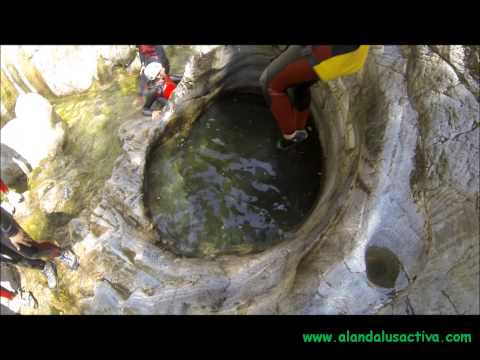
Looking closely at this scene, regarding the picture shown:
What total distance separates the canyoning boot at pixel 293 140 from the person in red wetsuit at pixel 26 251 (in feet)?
8.87

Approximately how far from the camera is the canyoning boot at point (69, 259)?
11.4ft

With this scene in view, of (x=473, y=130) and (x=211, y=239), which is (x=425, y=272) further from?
(x=211, y=239)

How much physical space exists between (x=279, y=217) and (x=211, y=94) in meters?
1.87

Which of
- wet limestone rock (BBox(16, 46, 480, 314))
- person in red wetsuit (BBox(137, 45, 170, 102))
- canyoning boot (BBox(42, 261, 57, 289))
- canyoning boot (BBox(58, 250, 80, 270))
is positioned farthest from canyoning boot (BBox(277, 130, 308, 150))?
canyoning boot (BBox(42, 261, 57, 289))

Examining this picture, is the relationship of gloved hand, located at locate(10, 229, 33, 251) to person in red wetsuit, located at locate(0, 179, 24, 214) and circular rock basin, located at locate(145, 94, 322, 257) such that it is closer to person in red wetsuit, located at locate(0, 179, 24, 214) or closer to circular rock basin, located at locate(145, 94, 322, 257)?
person in red wetsuit, located at locate(0, 179, 24, 214)

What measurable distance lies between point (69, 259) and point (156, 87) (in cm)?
215

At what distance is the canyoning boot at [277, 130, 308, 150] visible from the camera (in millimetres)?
4137

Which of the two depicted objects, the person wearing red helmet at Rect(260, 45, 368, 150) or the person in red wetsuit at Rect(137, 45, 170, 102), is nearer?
the person wearing red helmet at Rect(260, 45, 368, 150)

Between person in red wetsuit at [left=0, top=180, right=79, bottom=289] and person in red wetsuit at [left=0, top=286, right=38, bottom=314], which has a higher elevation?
person in red wetsuit at [left=0, top=180, right=79, bottom=289]

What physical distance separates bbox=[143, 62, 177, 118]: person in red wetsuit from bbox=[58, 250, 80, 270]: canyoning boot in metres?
1.82

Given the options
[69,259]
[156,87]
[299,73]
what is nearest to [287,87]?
[299,73]

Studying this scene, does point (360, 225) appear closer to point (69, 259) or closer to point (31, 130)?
point (69, 259)

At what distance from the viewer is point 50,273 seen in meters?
3.43

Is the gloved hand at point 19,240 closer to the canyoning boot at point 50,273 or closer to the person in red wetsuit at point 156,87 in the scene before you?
the canyoning boot at point 50,273
